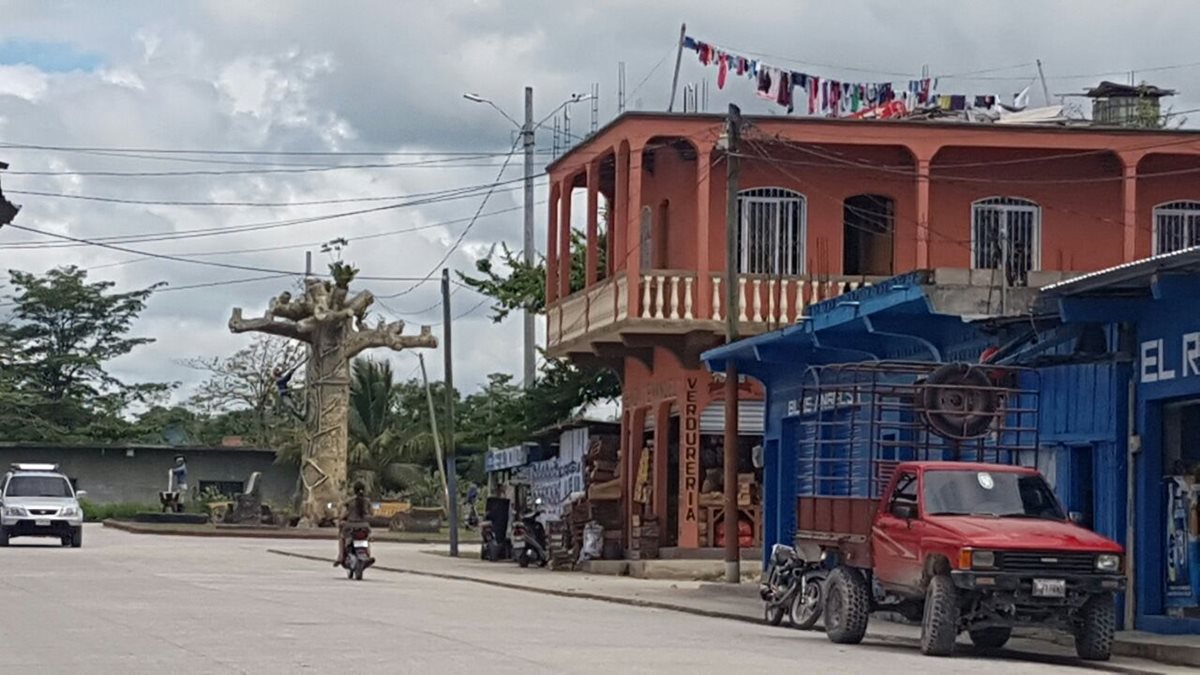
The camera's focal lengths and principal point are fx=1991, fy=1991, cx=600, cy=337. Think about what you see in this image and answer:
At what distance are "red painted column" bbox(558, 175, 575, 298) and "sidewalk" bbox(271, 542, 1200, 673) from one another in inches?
240

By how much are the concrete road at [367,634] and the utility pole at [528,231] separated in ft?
70.2

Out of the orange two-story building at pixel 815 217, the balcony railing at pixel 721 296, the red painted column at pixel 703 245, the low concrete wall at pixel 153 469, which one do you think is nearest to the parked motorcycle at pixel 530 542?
the orange two-story building at pixel 815 217

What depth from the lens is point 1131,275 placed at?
20.8m

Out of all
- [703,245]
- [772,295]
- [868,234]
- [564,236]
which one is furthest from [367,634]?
[564,236]

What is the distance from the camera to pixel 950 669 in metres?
17.5

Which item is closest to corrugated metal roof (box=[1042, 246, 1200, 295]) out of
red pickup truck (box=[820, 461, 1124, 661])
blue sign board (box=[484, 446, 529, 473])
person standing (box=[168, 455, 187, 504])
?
red pickup truck (box=[820, 461, 1124, 661])

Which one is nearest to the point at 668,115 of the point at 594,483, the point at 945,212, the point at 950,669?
the point at 945,212

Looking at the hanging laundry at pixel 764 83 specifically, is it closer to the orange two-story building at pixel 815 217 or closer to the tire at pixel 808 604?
the orange two-story building at pixel 815 217

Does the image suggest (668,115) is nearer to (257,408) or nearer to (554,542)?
(554,542)

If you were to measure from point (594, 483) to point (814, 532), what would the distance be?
773 inches

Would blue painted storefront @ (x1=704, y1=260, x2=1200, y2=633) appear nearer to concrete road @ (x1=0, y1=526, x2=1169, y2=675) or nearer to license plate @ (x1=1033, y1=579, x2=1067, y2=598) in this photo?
license plate @ (x1=1033, y1=579, x2=1067, y2=598)

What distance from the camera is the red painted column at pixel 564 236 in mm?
41906

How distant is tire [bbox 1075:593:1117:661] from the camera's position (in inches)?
755

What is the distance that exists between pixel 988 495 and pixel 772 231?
60.0ft
